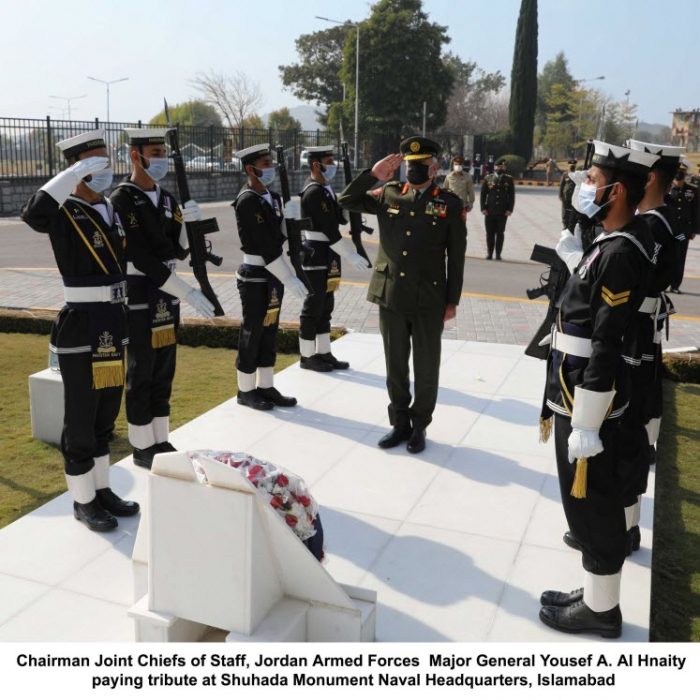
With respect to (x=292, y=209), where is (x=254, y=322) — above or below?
below

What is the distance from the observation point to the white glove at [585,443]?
11.0 feet

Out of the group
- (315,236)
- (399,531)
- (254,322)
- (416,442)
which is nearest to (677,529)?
(399,531)

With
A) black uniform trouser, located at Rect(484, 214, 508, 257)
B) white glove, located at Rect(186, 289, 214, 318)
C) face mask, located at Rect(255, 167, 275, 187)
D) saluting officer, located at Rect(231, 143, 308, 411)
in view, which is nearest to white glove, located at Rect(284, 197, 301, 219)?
saluting officer, located at Rect(231, 143, 308, 411)

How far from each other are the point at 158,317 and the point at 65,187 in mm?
1255

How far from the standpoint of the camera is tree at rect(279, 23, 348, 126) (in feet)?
181

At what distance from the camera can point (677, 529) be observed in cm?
499

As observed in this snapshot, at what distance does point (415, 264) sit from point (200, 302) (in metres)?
1.49

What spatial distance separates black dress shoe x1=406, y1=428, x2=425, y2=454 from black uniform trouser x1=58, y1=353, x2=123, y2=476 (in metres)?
2.18

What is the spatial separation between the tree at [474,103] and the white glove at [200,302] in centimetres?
6683

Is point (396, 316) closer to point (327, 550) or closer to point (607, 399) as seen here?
point (327, 550)

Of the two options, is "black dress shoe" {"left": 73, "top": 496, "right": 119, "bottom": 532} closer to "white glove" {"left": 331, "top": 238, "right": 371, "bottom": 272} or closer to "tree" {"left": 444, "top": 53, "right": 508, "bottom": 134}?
"white glove" {"left": 331, "top": 238, "right": 371, "bottom": 272}

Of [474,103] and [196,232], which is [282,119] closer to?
[474,103]
